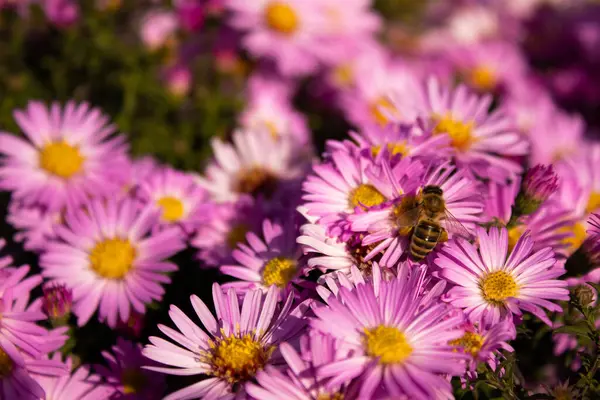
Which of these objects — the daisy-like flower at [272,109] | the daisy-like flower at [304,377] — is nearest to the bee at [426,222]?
the daisy-like flower at [304,377]

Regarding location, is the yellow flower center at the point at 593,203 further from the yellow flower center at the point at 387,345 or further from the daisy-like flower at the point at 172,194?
the daisy-like flower at the point at 172,194

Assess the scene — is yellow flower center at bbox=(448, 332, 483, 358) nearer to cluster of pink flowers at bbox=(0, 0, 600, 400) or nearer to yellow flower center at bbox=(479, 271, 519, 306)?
cluster of pink flowers at bbox=(0, 0, 600, 400)

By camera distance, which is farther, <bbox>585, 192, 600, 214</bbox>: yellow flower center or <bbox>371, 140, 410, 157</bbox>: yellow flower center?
<bbox>585, 192, 600, 214</bbox>: yellow flower center

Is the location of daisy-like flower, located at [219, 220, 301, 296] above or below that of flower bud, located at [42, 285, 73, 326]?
above

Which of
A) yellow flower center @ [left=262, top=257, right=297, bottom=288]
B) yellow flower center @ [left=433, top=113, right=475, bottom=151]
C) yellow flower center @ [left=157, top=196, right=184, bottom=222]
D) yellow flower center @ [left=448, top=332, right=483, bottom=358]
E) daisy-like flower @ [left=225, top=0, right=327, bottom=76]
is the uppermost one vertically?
daisy-like flower @ [left=225, top=0, right=327, bottom=76]

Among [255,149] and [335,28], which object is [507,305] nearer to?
[255,149]

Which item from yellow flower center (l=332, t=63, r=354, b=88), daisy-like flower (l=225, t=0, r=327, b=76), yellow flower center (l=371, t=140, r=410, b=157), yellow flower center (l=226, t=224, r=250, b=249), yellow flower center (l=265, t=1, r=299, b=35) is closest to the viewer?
yellow flower center (l=371, t=140, r=410, b=157)

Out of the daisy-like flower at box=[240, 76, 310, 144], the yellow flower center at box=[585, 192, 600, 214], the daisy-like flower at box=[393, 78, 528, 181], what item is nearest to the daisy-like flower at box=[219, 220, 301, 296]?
the daisy-like flower at box=[393, 78, 528, 181]

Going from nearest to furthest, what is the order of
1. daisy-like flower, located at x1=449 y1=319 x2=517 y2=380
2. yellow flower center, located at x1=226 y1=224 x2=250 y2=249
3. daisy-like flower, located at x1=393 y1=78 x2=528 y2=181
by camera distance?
daisy-like flower, located at x1=449 y1=319 x2=517 y2=380
daisy-like flower, located at x1=393 y1=78 x2=528 y2=181
yellow flower center, located at x1=226 y1=224 x2=250 y2=249
